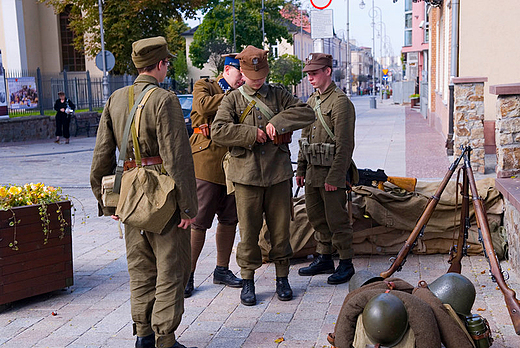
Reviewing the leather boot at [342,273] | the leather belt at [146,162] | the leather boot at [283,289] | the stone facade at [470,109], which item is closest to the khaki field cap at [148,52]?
the leather belt at [146,162]

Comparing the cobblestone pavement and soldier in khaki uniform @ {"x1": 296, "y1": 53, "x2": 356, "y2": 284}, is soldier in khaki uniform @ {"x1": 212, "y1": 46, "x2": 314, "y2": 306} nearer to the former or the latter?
the cobblestone pavement

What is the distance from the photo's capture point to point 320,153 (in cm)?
555

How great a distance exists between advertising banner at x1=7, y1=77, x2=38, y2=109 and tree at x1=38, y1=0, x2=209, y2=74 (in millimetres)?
6607

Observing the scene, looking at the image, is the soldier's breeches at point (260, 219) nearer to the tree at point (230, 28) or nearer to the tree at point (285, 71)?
the tree at point (230, 28)

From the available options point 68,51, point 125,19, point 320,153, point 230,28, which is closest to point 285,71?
point 230,28

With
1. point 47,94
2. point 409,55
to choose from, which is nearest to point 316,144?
point 47,94

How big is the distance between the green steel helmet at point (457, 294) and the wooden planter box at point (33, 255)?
3.15m

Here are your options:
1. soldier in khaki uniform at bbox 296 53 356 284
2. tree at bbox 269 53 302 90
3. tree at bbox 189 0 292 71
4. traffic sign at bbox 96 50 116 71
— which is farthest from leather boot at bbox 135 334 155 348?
tree at bbox 269 53 302 90

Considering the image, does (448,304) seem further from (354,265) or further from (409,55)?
(409,55)

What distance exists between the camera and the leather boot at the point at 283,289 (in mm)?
5172

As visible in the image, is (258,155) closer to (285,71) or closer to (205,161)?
(205,161)

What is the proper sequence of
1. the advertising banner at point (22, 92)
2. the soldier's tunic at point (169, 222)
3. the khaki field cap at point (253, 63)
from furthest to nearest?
the advertising banner at point (22, 92) < the khaki field cap at point (253, 63) < the soldier's tunic at point (169, 222)

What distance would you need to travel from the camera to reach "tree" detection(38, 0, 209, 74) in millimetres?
29547

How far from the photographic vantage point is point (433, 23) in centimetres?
2767
